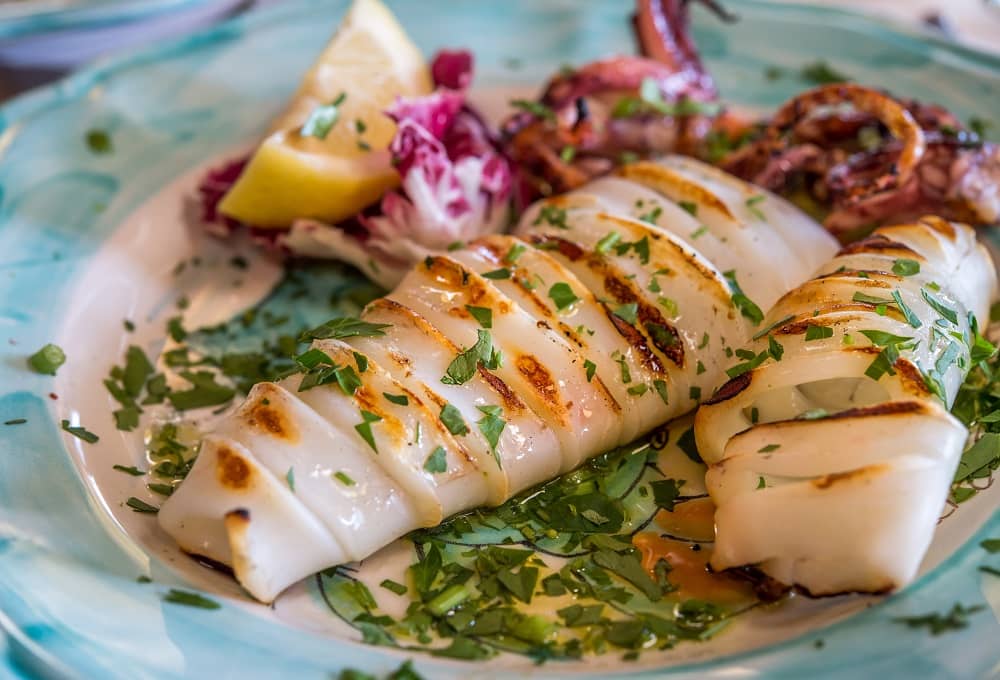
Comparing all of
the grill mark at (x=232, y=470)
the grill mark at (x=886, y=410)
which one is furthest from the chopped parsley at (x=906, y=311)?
the grill mark at (x=232, y=470)

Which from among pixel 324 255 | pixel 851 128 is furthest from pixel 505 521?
pixel 851 128

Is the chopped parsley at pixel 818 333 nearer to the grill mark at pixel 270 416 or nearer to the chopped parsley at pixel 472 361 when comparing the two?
the chopped parsley at pixel 472 361

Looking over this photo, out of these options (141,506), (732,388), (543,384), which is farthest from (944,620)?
(141,506)

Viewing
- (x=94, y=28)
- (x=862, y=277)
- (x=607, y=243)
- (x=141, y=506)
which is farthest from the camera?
(x=94, y=28)

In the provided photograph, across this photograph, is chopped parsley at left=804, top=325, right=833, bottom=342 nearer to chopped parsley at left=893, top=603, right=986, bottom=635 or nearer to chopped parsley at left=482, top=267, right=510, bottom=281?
chopped parsley at left=893, top=603, right=986, bottom=635

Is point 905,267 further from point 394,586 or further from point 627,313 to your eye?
point 394,586

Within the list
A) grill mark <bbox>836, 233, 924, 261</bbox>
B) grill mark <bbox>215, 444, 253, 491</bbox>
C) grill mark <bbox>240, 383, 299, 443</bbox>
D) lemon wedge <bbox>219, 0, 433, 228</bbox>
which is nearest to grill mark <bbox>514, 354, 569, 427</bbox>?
grill mark <bbox>240, 383, 299, 443</bbox>
